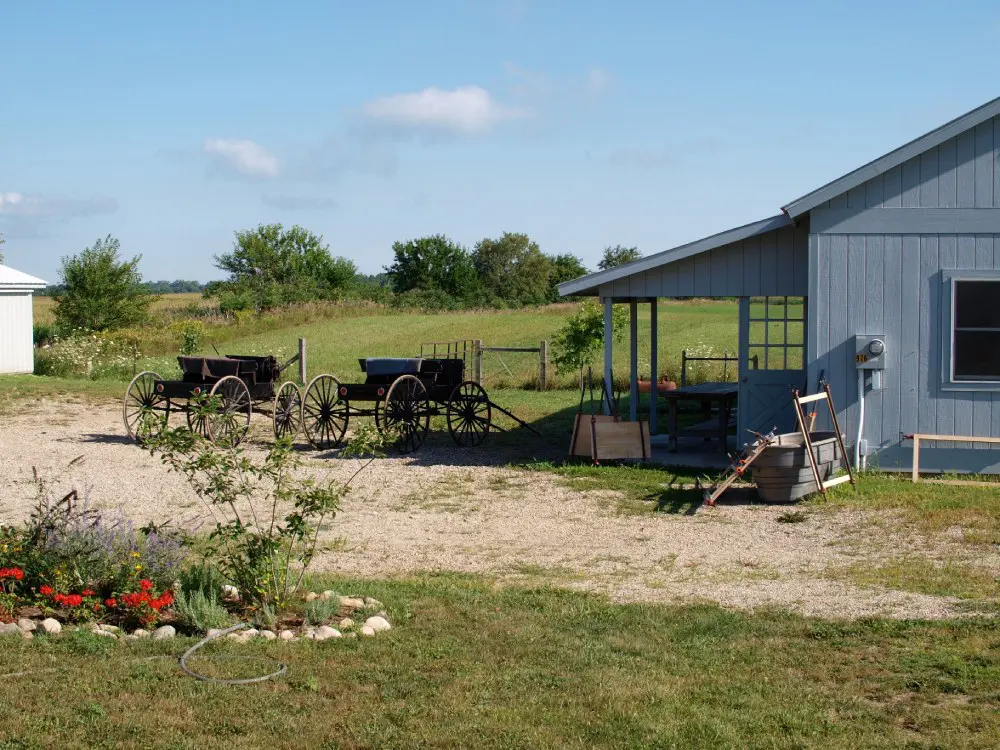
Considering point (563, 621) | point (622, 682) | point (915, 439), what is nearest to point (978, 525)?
point (915, 439)

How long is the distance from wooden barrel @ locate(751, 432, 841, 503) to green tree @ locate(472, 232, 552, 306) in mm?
71941

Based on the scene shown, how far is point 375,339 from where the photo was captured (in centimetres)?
3794

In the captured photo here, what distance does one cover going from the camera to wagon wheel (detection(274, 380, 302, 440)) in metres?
15.3

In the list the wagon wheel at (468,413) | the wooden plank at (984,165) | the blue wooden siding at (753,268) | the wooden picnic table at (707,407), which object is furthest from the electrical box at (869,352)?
the wagon wheel at (468,413)

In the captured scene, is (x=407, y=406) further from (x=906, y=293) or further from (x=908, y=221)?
(x=908, y=221)

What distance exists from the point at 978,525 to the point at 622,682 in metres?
5.58

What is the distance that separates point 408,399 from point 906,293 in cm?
640

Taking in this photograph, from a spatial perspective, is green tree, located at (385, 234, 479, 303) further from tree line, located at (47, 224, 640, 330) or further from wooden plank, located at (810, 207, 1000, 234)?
wooden plank, located at (810, 207, 1000, 234)

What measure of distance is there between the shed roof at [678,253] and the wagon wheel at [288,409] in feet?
13.2

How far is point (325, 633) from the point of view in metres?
6.36

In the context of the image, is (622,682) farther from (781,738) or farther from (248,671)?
(248,671)

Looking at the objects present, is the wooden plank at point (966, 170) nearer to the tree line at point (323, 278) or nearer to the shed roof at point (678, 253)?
the shed roof at point (678, 253)

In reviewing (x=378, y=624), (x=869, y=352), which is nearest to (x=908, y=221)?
(x=869, y=352)

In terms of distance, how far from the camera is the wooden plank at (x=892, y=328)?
1241 cm
